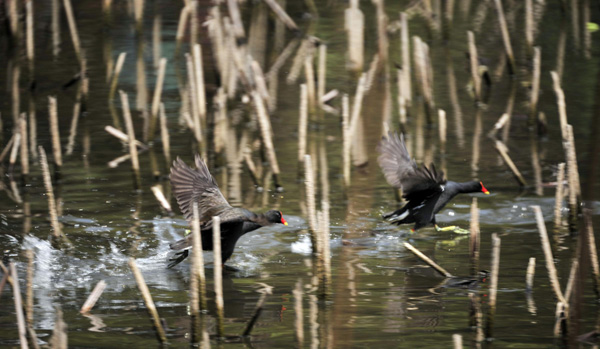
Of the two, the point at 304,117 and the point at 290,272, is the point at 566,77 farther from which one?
the point at 290,272

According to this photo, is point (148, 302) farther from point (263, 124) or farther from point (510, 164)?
point (510, 164)

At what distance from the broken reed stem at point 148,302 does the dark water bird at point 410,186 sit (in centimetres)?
296

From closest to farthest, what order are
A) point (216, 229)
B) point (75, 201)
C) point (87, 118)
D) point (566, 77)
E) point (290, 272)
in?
point (216, 229) → point (290, 272) → point (75, 201) → point (87, 118) → point (566, 77)

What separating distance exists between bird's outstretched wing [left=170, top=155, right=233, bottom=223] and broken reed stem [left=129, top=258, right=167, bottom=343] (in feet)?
5.79

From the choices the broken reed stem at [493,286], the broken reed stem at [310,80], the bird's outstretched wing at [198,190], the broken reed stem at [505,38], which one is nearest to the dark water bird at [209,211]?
the bird's outstretched wing at [198,190]

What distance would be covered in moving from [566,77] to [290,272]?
7534 millimetres

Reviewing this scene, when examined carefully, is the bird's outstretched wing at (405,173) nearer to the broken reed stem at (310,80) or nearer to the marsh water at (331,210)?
the marsh water at (331,210)

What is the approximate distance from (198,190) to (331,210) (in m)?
1.80

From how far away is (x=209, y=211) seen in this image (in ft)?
23.0

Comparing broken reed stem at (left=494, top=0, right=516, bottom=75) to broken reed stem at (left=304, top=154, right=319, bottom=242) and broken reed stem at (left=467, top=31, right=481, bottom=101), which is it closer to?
broken reed stem at (left=467, top=31, right=481, bottom=101)

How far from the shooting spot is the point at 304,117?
898 cm

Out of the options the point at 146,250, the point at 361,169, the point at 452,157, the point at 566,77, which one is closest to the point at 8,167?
the point at 146,250

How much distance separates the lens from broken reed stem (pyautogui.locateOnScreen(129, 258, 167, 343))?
16.4 feet

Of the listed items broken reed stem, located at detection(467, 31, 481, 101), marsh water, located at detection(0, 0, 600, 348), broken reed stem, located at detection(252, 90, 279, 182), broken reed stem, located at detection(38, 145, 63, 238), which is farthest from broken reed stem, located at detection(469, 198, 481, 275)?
broken reed stem, located at detection(467, 31, 481, 101)
